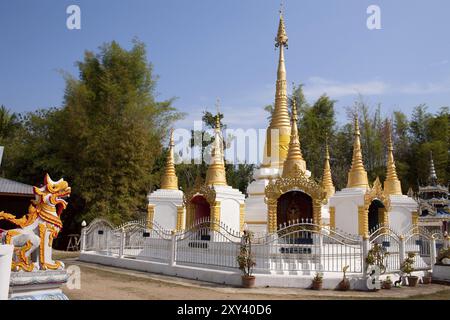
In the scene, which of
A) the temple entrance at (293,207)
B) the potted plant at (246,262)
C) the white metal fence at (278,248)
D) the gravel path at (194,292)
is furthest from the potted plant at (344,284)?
the temple entrance at (293,207)

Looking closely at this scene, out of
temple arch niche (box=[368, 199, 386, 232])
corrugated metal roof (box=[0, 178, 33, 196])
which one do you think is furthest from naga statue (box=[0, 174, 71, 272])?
temple arch niche (box=[368, 199, 386, 232])

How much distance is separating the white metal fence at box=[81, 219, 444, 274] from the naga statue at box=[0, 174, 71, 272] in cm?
526

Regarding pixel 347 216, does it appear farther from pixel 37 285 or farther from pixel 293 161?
pixel 37 285

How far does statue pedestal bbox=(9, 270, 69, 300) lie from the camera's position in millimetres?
7211

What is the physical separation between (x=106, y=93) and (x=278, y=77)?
11.2m

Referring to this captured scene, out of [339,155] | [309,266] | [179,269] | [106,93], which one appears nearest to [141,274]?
[179,269]

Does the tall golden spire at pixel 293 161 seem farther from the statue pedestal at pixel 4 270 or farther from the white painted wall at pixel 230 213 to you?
the statue pedestal at pixel 4 270

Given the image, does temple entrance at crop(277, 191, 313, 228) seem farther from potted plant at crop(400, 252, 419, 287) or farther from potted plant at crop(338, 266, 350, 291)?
potted plant at crop(338, 266, 350, 291)

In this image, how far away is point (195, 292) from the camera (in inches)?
396

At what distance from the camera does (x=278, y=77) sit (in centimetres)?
2038

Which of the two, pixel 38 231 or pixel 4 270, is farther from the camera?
pixel 38 231

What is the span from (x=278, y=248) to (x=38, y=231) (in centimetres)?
686

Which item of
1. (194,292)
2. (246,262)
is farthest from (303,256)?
(194,292)

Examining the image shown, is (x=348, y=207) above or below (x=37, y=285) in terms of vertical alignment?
above
